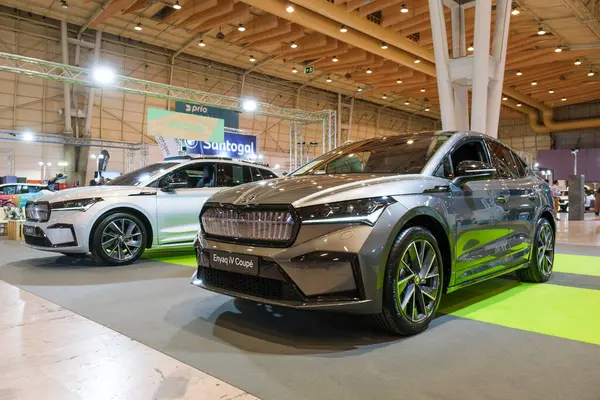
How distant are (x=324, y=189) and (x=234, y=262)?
751 mm

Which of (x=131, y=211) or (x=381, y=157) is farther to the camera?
(x=131, y=211)

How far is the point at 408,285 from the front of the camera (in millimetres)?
2889

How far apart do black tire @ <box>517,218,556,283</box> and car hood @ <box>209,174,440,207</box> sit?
189 centimetres

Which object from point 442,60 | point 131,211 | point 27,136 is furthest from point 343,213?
point 27,136

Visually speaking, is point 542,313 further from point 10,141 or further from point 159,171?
point 10,141

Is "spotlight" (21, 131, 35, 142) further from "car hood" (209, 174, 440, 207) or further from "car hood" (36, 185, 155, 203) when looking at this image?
"car hood" (209, 174, 440, 207)

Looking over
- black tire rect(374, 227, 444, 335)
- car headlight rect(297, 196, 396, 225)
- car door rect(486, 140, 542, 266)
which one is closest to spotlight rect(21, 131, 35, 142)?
car door rect(486, 140, 542, 266)

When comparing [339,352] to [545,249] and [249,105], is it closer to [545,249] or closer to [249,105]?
[545,249]

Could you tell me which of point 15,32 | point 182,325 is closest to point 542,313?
point 182,325

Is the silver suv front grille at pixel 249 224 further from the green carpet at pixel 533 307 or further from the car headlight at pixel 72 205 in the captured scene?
the car headlight at pixel 72 205

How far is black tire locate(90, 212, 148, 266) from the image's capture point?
5.55m

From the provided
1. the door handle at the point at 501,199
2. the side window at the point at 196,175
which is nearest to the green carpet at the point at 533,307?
the door handle at the point at 501,199

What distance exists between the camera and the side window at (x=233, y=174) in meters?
6.78

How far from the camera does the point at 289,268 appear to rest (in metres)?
2.61
